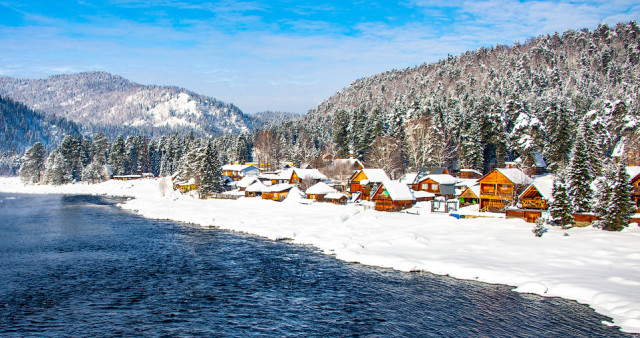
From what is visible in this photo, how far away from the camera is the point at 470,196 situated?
59.9 m

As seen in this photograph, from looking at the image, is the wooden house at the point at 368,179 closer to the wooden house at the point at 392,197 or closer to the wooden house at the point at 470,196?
the wooden house at the point at 392,197

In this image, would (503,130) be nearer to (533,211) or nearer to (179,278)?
(533,211)

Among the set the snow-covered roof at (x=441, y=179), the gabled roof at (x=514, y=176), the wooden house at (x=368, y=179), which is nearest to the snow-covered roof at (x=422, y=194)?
the snow-covered roof at (x=441, y=179)

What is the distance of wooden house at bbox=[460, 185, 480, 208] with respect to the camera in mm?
59344

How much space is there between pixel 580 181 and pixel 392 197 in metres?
23.4

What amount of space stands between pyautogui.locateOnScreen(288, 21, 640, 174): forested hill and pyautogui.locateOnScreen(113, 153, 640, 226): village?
5127mm

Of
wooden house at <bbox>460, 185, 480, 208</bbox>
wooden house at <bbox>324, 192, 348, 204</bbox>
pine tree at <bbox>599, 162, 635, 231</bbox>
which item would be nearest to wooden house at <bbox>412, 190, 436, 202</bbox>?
wooden house at <bbox>460, 185, 480, 208</bbox>

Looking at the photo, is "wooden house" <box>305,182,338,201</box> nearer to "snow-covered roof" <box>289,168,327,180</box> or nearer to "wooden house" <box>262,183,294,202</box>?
"wooden house" <box>262,183,294,202</box>

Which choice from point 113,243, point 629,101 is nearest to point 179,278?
point 113,243

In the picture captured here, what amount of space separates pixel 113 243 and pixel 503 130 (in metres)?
69.8

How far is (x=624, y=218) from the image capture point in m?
39.0

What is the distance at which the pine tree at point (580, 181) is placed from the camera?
4242 centimetres

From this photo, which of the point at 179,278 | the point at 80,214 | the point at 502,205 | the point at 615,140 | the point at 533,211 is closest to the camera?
the point at 179,278

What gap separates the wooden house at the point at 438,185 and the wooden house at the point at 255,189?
29.5 meters
